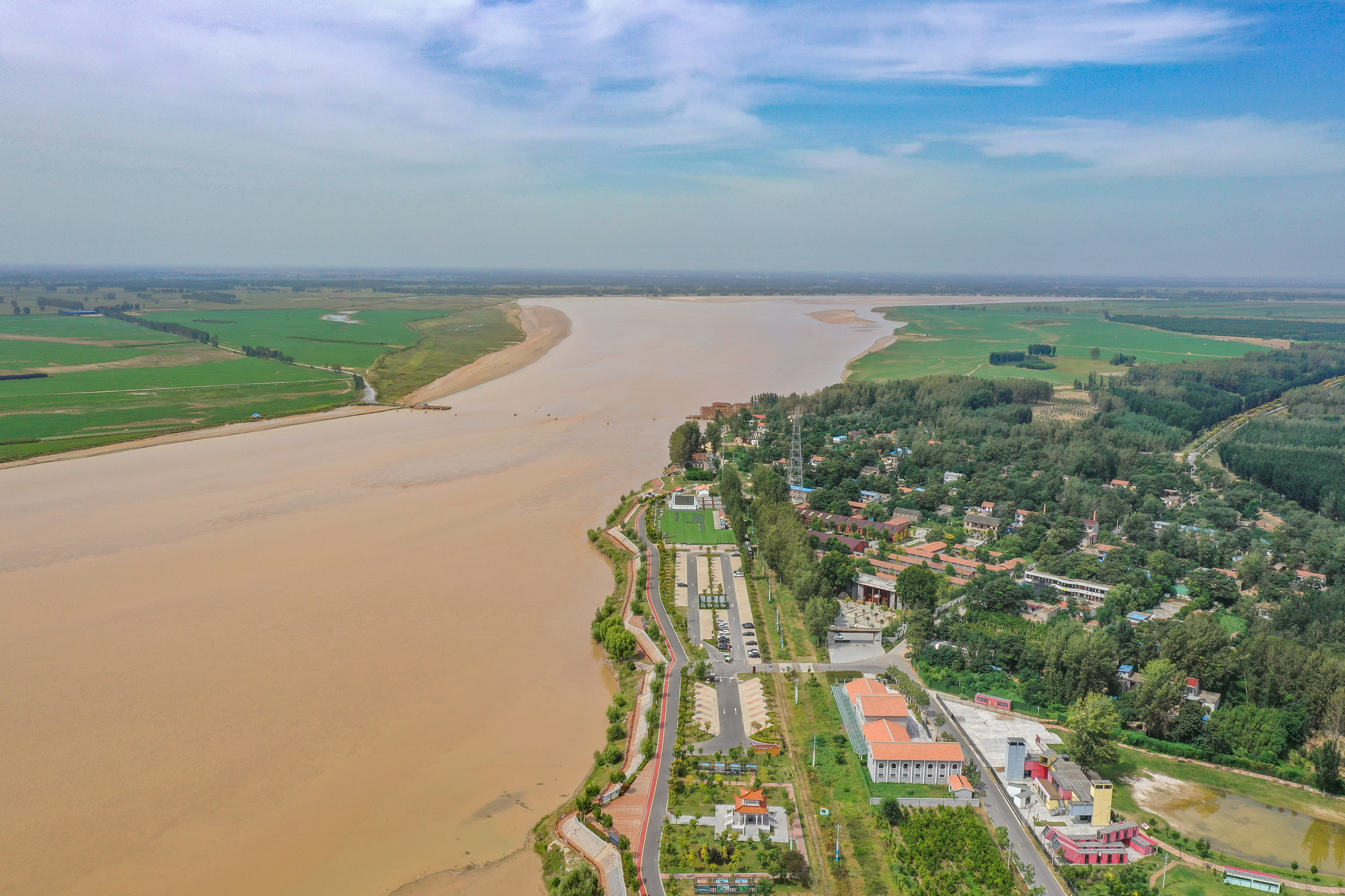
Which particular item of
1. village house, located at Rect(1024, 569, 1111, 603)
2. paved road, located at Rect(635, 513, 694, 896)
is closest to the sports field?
paved road, located at Rect(635, 513, 694, 896)

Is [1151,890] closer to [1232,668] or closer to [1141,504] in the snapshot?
[1232,668]

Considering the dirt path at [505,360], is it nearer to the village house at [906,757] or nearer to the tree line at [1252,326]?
the village house at [906,757]

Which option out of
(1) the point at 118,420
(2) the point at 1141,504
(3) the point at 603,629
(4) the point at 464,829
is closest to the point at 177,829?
(4) the point at 464,829

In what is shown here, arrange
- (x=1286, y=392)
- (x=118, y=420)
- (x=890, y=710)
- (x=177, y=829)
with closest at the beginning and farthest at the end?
1. (x=177, y=829)
2. (x=890, y=710)
3. (x=118, y=420)
4. (x=1286, y=392)

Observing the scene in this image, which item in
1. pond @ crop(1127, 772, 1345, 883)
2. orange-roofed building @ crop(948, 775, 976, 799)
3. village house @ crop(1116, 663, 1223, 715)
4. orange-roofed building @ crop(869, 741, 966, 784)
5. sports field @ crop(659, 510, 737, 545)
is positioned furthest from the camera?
sports field @ crop(659, 510, 737, 545)

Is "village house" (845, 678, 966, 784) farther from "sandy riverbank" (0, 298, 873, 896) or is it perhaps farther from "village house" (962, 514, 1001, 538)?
"village house" (962, 514, 1001, 538)

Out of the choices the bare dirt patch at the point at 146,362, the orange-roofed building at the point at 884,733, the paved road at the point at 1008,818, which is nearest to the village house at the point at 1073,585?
the paved road at the point at 1008,818
